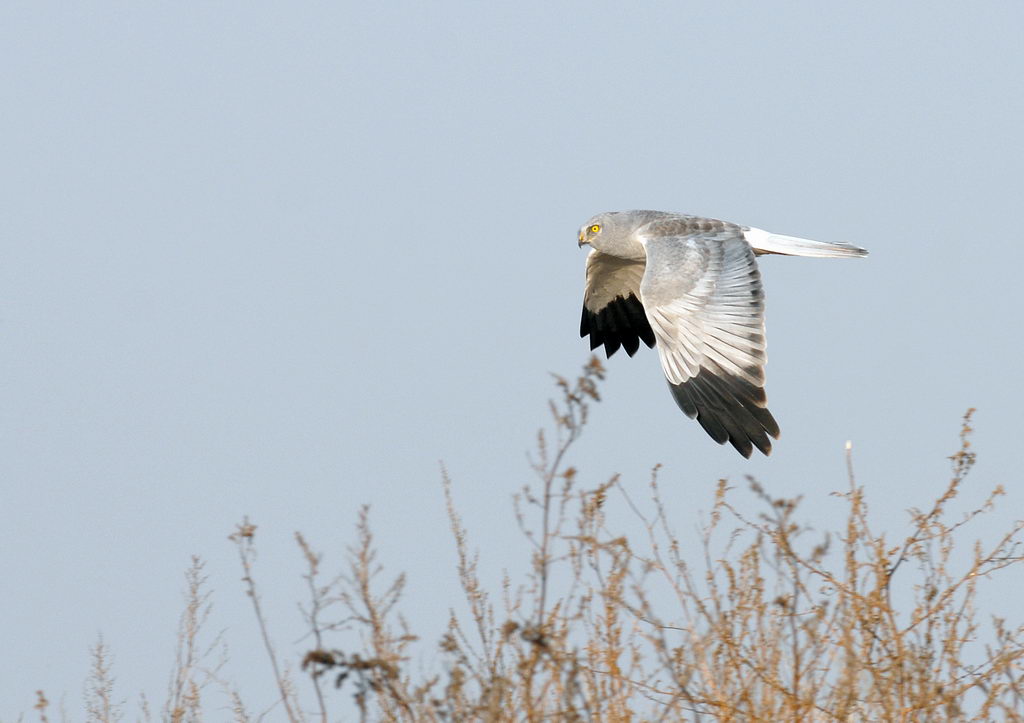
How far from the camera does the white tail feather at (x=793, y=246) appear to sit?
8.07 meters

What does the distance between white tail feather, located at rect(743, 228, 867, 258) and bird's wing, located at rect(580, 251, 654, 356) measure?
44.7 inches

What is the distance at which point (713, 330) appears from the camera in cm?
671

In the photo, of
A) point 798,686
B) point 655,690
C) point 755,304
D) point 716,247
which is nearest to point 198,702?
point 655,690

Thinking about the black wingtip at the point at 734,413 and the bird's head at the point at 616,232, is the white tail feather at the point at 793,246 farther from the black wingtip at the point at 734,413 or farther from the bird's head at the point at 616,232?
the black wingtip at the point at 734,413

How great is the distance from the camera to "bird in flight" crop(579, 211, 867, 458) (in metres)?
6.33

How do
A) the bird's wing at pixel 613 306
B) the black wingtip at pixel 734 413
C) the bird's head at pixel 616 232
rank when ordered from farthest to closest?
Result: the bird's wing at pixel 613 306 → the bird's head at pixel 616 232 → the black wingtip at pixel 734 413

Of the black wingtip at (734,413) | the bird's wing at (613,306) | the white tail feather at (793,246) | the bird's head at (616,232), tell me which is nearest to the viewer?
the black wingtip at (734,413)

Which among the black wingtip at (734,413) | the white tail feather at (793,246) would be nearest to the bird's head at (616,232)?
the white tail feather at (793,246)

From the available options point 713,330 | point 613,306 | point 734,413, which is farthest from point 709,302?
point 613,306

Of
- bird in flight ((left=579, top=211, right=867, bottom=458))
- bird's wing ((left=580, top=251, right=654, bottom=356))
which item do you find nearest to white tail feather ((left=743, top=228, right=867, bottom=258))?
bird in flight ((left=579, top=211, right=867, bottom=458))

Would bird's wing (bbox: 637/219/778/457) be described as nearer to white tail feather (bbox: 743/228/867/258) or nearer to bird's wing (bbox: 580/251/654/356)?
white tail feather (bbox: 743/228/867/258)

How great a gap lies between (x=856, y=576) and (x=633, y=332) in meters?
5.57

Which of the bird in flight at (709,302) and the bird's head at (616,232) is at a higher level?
the bird's head at (616,232)

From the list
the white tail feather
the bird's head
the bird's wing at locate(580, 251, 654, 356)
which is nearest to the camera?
the white tail feather
